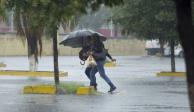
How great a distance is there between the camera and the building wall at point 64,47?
6706 cm

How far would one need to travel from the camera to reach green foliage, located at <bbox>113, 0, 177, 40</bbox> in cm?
A: 2655

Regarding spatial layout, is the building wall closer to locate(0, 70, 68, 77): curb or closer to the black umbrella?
locate(0, 70, 68, 77): curb

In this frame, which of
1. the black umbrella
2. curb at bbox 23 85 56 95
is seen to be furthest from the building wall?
curb at bbox 23 85 56 95

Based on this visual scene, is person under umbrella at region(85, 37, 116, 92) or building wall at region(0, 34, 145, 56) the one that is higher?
person under umbrella at region(85, 37, 116, 92)

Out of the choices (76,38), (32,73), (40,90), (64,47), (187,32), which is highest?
(187,32)

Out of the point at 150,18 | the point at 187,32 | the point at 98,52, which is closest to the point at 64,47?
the point at 150,18

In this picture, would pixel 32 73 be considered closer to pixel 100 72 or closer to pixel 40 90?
pixel 100 72

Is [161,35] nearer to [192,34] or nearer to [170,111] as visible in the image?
[170,111]

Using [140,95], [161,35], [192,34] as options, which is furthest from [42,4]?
[161,35]

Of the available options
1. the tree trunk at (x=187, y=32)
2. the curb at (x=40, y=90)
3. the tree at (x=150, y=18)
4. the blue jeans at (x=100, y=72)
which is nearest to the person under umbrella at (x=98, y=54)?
the blue jeans at (x=100, y=72)

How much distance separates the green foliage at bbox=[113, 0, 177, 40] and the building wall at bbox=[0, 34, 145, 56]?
3433cm

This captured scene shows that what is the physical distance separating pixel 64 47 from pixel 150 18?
1703 inches

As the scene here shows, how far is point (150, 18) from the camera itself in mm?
27281

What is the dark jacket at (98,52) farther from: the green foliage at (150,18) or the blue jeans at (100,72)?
the green foliage at (150,18)
